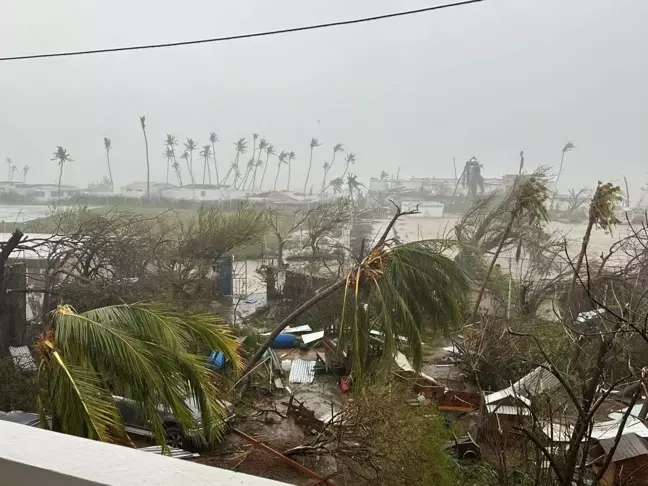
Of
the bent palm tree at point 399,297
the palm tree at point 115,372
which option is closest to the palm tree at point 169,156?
the bent palm tree at point 399,297

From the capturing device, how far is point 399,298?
390 centimetres

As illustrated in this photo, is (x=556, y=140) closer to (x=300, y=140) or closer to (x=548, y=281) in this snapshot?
(x=548, y=281)

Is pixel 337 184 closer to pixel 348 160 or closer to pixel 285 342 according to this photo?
pixel 348 160

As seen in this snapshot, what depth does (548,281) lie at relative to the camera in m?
7.31

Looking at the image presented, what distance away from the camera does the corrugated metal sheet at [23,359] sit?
16.4 ft

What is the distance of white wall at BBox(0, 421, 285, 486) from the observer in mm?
531

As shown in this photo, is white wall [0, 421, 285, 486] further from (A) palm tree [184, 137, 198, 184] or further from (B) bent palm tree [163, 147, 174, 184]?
(A) palm tree [184, 137, 198, 184]

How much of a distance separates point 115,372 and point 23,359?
4007mm

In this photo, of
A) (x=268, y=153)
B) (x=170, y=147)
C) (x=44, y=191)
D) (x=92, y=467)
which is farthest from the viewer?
(x=268, y=153)

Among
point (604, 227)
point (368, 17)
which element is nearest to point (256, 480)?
point (368, 17)

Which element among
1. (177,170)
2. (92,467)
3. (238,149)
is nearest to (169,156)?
(177,170)

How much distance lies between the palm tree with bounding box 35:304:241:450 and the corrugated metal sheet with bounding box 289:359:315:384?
3.44m

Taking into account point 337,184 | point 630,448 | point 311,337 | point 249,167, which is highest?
point 249,167

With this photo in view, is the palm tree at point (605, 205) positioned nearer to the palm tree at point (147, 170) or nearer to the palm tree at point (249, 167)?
the palm tree at point (249, 167)
